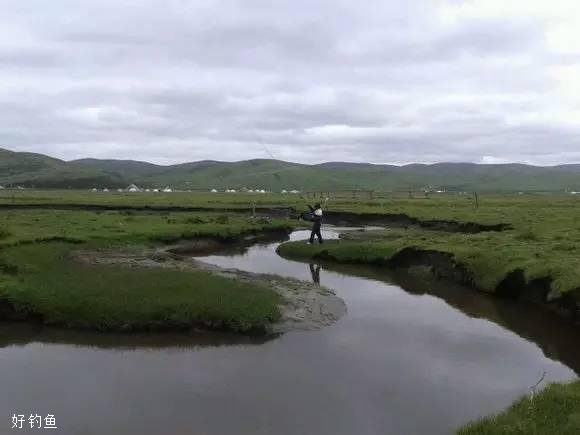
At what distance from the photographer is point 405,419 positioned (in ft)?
46.2

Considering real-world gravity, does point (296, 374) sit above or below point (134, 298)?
below

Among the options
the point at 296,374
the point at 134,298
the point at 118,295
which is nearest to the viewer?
the point at 296,374

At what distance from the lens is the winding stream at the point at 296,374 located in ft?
46.0

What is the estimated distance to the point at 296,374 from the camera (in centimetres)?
1720

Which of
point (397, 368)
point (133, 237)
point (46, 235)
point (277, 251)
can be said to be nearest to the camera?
point (397, 368)

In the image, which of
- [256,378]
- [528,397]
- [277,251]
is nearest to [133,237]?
[277,251]

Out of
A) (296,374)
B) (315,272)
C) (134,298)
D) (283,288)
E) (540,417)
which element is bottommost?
(296,374)

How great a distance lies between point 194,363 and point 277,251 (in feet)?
92.9

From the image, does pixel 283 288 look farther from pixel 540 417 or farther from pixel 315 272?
pixel 540 417

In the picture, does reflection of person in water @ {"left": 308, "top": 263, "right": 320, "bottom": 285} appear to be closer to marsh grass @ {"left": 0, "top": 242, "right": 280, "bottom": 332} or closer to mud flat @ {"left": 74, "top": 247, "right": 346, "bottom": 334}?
mud flat @ {"left": 74, "top": 247, "right": 346, "bottom": 334}

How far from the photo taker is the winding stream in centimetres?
1401

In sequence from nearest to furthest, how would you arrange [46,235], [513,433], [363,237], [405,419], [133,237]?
[513,433]
[405,419]
[46,235]
[133,237]
[363,237]

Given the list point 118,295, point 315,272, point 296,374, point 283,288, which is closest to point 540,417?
point 296,374

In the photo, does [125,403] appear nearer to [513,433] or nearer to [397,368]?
[397,368]
